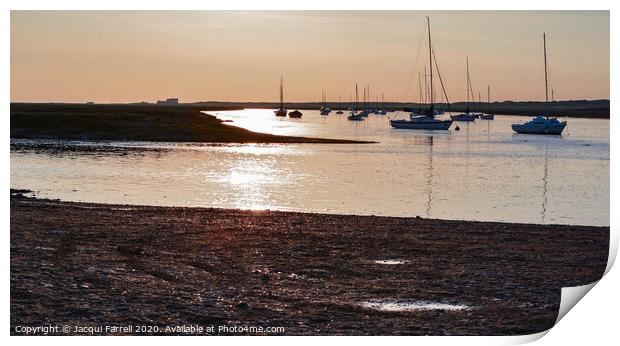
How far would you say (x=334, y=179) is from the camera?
22734 mm

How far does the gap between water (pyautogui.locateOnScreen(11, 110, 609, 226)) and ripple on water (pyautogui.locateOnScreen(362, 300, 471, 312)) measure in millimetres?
7187

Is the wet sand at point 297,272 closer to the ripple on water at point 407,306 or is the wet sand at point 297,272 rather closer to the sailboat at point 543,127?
the ripple on water at point 407,306

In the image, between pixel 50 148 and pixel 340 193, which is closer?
pixel 340 193

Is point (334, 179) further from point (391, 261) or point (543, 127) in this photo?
point (543, 127)

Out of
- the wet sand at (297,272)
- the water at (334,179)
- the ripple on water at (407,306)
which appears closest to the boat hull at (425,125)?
the water at (334,179)

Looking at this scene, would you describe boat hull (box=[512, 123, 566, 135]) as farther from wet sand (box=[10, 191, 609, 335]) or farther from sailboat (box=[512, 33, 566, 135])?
wet sand (box=[10, 191, 609, 335])

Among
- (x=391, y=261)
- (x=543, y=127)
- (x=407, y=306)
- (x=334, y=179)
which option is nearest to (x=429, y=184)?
(x=334, y=179)

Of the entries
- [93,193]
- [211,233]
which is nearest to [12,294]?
[211,233]

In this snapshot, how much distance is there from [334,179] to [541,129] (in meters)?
34.2

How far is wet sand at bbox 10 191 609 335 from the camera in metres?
8.19

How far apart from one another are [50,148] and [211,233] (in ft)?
67.1

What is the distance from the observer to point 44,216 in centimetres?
1324

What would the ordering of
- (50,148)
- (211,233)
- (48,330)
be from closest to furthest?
(48,330), (211,233), (50,148)
